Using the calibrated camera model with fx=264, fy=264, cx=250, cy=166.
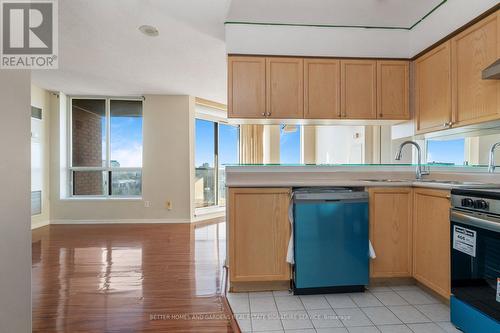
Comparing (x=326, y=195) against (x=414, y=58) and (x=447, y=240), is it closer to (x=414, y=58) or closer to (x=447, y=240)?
(x=447, y=240)

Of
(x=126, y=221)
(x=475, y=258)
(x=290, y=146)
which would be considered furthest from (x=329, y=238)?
(x=126, y=221)

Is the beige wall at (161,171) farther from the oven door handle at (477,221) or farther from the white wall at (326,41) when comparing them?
the oven door handle at (477,221)

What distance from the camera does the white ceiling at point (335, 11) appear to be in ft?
8.14

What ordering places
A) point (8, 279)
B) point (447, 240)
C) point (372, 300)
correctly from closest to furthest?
1. point (8, 279)
2. point (447, 240)
3. point (372, 300)

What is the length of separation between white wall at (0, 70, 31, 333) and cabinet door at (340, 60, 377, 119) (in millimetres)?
2639

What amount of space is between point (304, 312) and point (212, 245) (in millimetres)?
1963

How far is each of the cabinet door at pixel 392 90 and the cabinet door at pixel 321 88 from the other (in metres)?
0.47

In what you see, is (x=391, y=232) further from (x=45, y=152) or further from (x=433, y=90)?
(x=45, y=152)

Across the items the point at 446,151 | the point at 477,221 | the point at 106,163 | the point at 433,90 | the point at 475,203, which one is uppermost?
the point at 433,90

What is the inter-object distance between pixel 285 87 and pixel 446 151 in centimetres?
177

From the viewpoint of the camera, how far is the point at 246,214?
2236 millimetres

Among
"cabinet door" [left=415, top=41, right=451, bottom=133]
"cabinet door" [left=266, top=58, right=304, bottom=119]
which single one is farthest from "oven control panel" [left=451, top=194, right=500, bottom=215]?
"cabinet door" [left=266, top=58, right=304, bottom=119]

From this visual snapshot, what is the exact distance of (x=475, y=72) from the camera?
6.95 feet

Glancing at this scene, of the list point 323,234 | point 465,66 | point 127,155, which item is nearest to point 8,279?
point 323,234
